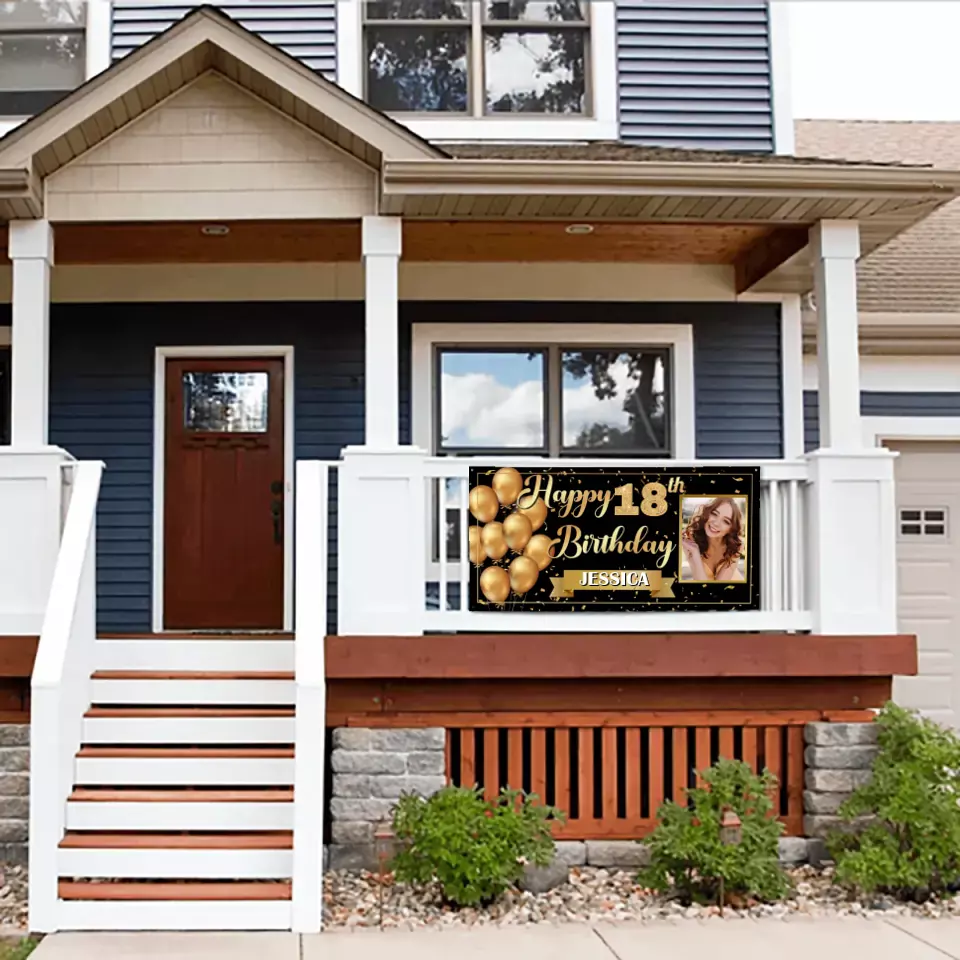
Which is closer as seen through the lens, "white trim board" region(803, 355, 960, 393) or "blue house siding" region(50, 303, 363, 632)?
"blue house siding" region(50, 303, 363, 632)

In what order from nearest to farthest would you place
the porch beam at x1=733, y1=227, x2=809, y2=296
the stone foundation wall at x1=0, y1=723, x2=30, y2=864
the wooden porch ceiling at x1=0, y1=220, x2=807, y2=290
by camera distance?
the stone foundation wall at x1=0, y1=723, x2=30, y2=864 → the porch beam at x1=733, y1=227, x2=809, y2=296 → the wooden porch ceiling at x1=0, y1=220, x2=807, y2=290

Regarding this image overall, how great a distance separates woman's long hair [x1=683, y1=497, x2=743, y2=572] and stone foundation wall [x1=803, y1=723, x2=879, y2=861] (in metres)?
1.00

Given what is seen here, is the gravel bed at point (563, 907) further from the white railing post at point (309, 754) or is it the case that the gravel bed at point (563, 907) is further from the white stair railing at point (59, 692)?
the white stair railing at point (59, 692)

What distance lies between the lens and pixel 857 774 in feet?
21.5

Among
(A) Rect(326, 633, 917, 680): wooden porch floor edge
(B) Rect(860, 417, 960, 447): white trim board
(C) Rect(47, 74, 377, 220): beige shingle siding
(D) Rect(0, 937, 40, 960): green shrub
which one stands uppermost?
(C) Rect(47, 74, 377, 220): beige shingle siding

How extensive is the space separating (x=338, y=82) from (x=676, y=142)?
234cm

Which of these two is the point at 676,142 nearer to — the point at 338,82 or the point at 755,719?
the point at 338,82

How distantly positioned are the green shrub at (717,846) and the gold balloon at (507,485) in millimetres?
1701

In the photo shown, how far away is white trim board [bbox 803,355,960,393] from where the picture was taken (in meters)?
8.83

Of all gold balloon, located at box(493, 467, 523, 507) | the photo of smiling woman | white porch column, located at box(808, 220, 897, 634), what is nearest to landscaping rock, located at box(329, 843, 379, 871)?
gold balloon, located at box(493, 467, 523, 507)

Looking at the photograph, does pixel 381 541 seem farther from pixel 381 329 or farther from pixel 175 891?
pixel 175 891

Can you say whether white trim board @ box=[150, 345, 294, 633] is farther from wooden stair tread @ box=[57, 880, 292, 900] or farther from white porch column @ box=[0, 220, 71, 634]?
wooden stair tread @ box=[57, 880, 292, 900]

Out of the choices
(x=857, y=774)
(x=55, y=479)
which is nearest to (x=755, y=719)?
(x=857, y=774)

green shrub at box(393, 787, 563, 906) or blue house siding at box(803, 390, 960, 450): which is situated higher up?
blue house siding at box(803, 390, 960, 450)
